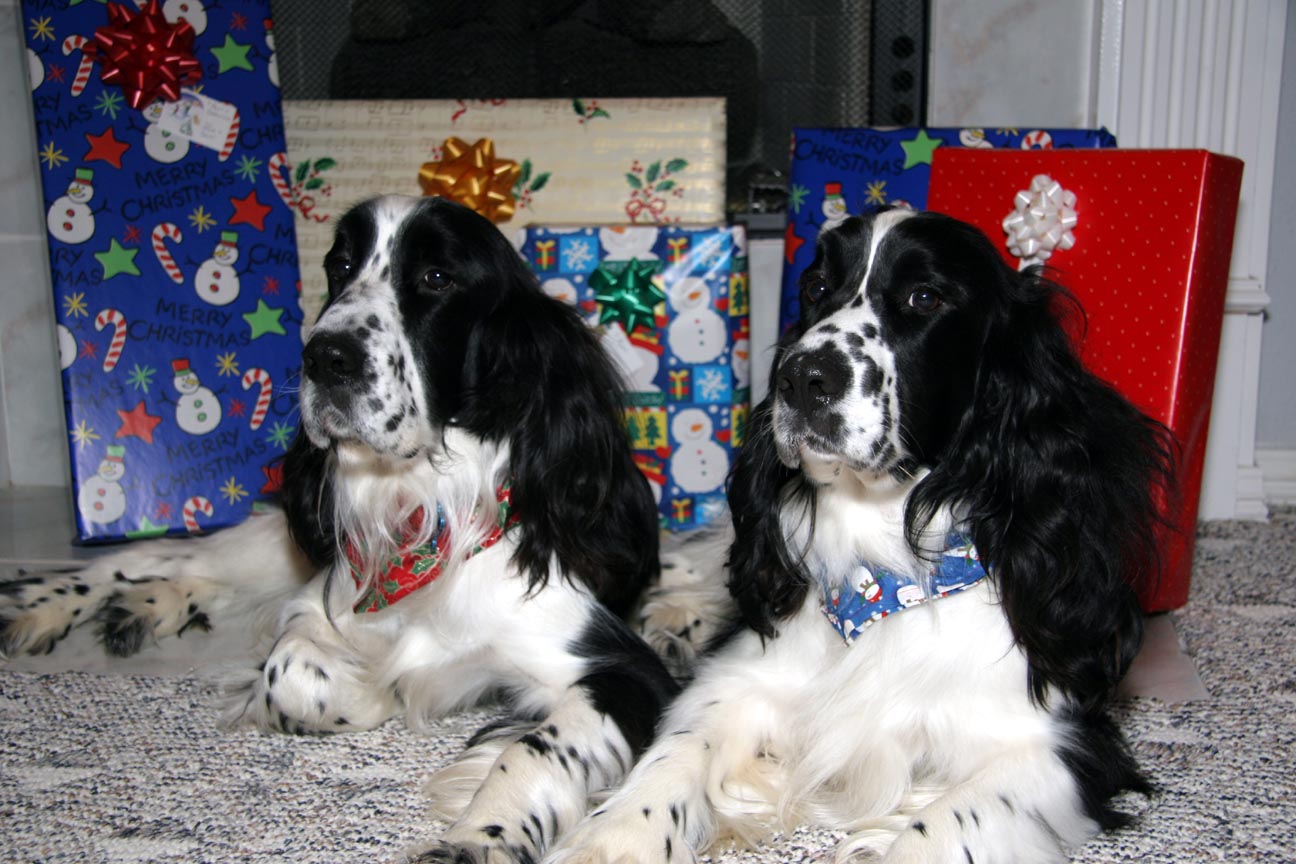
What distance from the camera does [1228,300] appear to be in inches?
145

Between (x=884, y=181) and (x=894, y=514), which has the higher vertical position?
(x=884, y=181)

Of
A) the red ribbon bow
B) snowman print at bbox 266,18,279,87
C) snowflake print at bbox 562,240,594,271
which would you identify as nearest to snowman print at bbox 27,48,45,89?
the red ribbon bow

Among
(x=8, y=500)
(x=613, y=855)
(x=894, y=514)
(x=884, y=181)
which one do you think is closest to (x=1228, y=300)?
(x=884, y=181)

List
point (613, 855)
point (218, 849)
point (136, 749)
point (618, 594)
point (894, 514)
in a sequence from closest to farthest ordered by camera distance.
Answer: point (613, 855), point (218, 849), point (894, 514), point (136, 749), point (618, 594)

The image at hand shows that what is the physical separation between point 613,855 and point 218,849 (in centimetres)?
63

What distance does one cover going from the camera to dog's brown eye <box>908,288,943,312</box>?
1932 mm

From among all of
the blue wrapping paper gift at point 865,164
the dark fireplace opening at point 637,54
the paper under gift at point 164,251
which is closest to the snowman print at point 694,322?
the blue wrapping paper gift at point 865,164

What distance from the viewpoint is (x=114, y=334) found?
360 cm

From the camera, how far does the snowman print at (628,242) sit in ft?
11.4

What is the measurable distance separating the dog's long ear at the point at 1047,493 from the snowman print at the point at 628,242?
5.17ft

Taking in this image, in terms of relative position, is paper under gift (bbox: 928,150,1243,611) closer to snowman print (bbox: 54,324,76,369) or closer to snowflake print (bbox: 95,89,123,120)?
snowflake print (bbox: 95,89,123,120)

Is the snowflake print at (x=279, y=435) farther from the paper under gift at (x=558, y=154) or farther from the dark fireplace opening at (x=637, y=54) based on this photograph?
the dark fireplace opening at (x=637, y=54)

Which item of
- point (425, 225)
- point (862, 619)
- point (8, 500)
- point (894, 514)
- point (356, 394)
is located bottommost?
point (8, 500)

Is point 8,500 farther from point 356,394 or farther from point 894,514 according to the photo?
point 894,514
